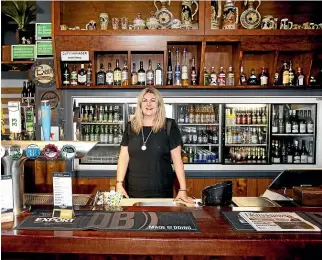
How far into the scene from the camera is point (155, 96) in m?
2.66

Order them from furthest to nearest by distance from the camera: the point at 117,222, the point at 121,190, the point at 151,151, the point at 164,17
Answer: the point at 164,17 < the point at 151,151 < the point at 121,190 < the point at 117,222

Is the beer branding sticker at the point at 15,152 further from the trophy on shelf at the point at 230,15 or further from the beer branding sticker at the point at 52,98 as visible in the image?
the trophy on shelf at the point at 230,15

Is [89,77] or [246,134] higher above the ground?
[89,77]

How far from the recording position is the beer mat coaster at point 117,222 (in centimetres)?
149

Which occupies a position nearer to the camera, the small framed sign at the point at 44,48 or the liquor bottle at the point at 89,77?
the liquor bottle at the point at 89,77

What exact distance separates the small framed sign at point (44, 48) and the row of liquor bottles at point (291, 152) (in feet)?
9.05

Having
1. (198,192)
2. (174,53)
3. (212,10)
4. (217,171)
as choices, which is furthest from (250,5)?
(198,192)

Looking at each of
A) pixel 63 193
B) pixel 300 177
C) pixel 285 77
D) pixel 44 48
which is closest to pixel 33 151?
pixel 63 193

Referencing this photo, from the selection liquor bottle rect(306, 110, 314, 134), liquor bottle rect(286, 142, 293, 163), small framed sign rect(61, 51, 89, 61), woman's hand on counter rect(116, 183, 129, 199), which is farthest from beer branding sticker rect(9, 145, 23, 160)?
liquor bottle rect(306, 110, 314, 134)

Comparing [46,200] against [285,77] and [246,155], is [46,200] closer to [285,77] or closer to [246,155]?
[246,155]

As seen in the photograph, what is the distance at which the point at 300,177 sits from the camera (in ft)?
7.06

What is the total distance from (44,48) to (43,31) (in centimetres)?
18

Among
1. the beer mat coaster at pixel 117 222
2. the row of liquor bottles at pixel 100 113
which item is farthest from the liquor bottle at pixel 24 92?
the beer mat coaster at pixel 117 222

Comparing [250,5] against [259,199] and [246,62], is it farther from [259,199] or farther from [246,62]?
[259,199]
